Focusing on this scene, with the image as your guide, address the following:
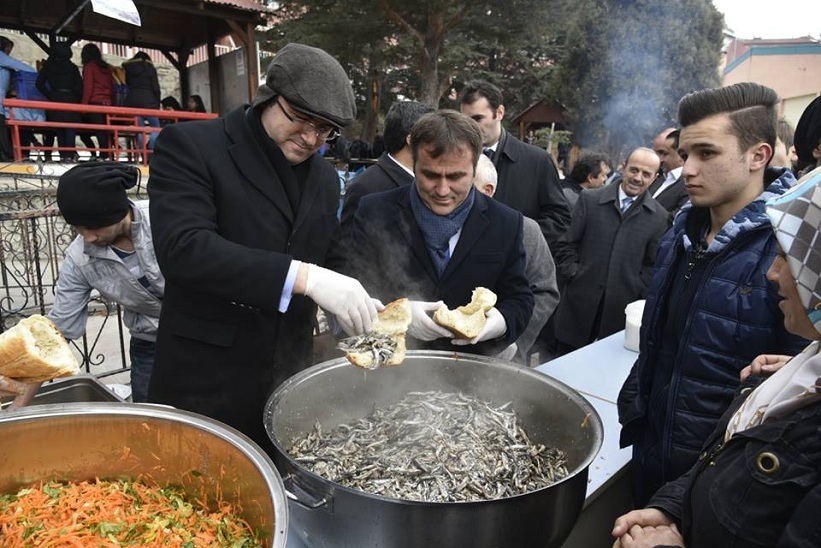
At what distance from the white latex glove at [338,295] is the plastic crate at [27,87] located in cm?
1269

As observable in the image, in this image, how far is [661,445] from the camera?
6.97ft

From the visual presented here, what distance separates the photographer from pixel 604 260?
4781 mm

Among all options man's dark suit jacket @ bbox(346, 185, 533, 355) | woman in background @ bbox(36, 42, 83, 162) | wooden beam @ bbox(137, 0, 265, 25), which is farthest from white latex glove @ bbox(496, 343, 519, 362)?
woman in background @ bbox(36, 42, 83, 162)

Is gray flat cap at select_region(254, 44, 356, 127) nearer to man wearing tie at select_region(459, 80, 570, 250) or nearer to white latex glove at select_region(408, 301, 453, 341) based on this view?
white latex glove at select_region(408, 301, 453, 341)

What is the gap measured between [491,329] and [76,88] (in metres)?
12.6

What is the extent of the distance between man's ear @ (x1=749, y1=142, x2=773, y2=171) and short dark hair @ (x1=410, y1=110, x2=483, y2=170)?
1.11 m

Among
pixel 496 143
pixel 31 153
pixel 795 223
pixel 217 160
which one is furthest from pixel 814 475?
pixel 31 153

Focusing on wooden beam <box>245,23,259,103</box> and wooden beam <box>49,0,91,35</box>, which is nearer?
wooden beam <box>49,0,91,35</box>

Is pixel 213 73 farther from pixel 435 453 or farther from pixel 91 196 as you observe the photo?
pixel 435 453

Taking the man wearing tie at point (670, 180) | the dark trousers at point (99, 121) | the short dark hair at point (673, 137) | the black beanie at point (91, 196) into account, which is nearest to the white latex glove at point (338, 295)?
the black beanie at point (91, 196)

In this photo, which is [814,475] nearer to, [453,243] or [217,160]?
[453,243]

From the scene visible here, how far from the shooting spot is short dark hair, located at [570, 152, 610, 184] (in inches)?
279

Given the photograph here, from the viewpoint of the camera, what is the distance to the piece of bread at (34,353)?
5.69 feet

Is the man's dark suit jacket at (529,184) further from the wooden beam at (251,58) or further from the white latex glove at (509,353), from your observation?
the wooden beam at (251,58)
